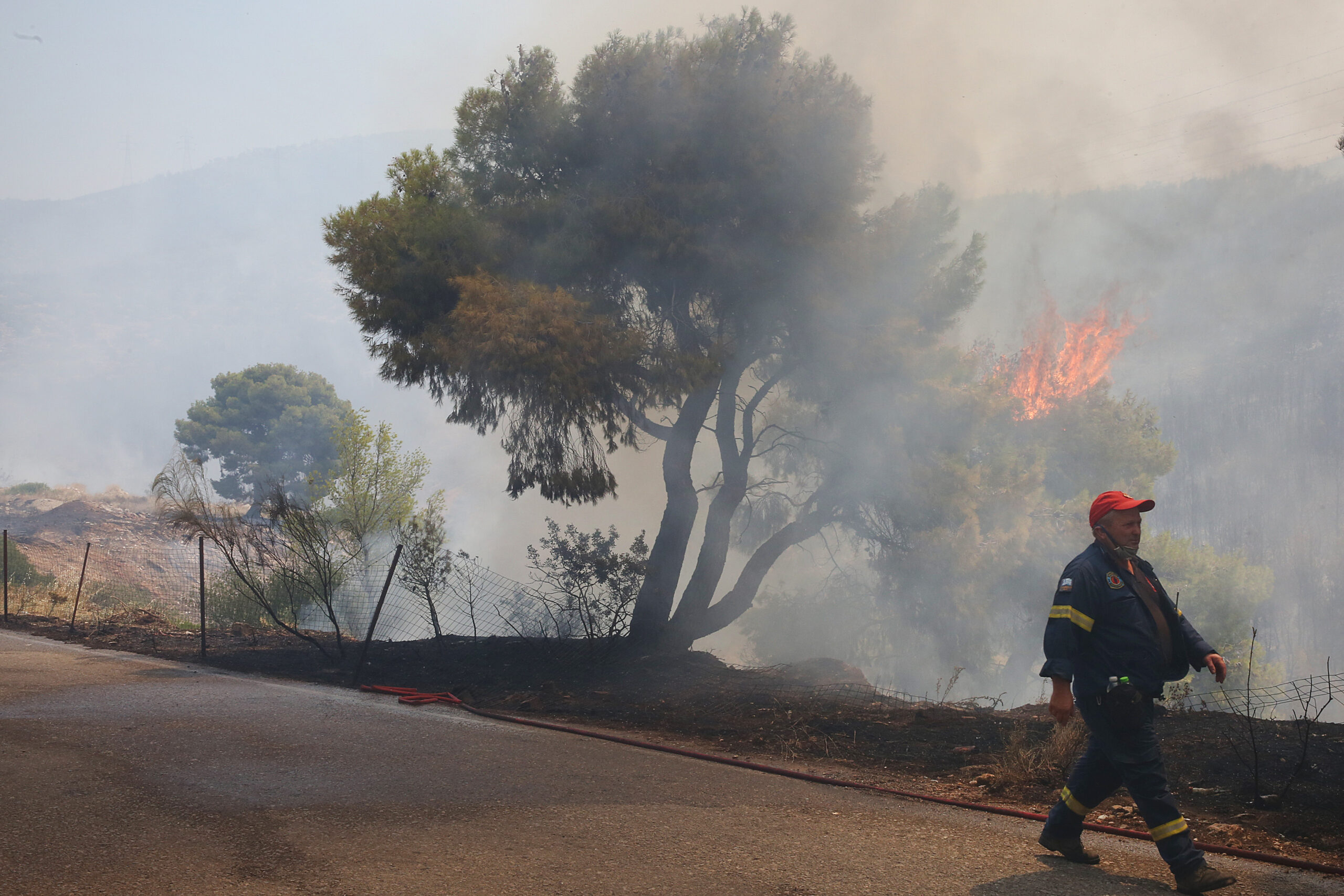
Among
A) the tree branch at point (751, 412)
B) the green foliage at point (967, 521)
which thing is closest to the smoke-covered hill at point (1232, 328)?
the green foliage at point (967, 521)

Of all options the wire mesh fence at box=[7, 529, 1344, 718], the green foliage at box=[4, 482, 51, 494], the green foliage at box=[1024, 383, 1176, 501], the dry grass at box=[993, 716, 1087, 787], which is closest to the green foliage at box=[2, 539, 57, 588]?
the wire mesh fence at box=[7, 529, 1344, 718]

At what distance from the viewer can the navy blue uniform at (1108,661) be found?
381 cm

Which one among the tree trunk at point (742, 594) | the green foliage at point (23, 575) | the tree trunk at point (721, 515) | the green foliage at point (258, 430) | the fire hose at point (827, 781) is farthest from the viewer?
the green foliage at point (258, 430)

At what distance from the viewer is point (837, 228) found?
44.0ft

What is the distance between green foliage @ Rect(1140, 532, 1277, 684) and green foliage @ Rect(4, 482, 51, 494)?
65.6m

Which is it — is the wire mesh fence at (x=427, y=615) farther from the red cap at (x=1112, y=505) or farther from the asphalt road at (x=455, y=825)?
the asphalt road at (x=455, y=825)

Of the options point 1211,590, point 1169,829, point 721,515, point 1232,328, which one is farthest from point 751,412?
point 1232,328

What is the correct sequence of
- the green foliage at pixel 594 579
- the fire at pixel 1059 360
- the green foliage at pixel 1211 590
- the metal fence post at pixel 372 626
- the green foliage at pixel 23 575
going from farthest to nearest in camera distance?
the fire at pixel 1059 360, the green foliage at pixel 1211 590, the green foliage at pixel 23 575, the green foliage at pixel 594 579, the metal fence post at pixel 372 626

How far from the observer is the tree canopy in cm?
1264

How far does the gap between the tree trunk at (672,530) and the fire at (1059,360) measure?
10.7 m

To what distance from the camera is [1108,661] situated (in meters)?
3.90

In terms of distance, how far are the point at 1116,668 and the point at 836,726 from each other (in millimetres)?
3942

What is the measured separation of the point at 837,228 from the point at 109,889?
12068 mm

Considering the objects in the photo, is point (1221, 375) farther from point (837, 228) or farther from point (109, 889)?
point (109, 889)
